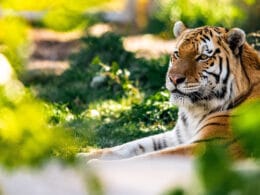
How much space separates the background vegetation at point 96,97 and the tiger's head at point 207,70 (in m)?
0.64

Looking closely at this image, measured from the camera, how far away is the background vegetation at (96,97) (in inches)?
66.4

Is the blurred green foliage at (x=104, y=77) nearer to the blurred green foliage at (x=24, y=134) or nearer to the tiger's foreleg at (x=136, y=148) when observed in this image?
the tiger's foreleg at (x=136, y=148)

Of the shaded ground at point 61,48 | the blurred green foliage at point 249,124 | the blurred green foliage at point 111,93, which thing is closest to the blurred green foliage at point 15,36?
the blurred green foliage at point 249,124

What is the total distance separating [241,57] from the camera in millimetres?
6059

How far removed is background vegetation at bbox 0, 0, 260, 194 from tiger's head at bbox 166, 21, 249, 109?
0.64 meters

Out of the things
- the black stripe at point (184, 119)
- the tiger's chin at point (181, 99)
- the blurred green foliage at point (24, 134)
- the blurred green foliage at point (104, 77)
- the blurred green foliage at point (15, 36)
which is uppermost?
the blurred green foliage at point (15, 36)

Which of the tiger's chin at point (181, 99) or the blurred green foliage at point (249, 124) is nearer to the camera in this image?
the blurred green foliage at point (249, 124)

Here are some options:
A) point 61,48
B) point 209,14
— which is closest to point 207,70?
point 209,14

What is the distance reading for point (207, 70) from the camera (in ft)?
19.7

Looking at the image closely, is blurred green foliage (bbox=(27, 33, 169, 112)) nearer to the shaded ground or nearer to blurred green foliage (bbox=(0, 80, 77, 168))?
the shaded ground

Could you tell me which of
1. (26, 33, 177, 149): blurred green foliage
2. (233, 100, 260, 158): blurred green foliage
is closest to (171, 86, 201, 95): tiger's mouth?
(26, 33, 177, 149): blurred green foliage

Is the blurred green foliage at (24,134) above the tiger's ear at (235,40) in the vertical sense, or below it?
above

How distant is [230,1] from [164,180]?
11740 millimetres

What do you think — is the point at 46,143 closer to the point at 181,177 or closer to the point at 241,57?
the point at 181,177
